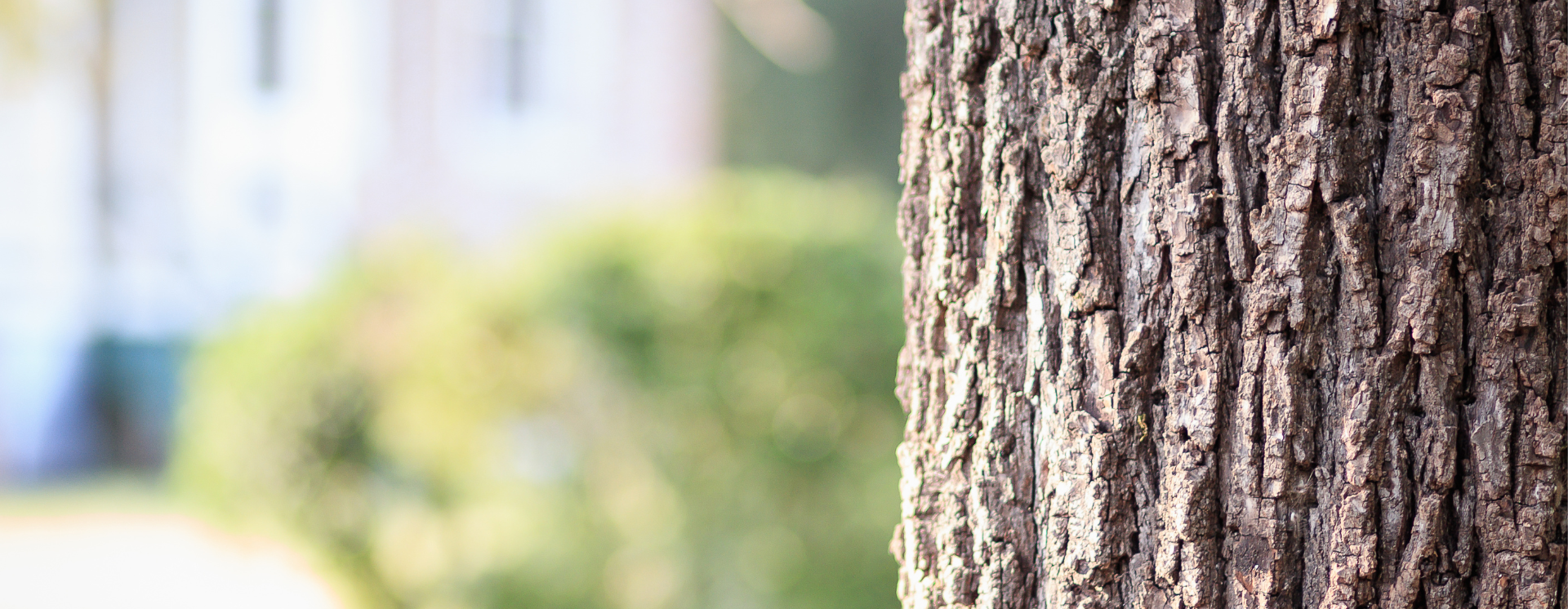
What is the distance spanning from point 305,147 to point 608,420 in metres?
7.51

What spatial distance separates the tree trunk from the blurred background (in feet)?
10.1

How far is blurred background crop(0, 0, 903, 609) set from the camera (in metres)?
4.38

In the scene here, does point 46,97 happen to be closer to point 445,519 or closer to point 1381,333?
point 445,519

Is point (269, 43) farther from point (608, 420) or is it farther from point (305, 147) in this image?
point (608, 420)

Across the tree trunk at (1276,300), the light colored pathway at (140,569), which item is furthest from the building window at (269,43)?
the tree trunk at (1276,300)

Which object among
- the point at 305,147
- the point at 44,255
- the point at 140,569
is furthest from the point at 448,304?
the point at 44,255

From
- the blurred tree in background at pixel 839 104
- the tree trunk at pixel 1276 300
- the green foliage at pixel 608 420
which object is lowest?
the green foliage at pixel 608 420

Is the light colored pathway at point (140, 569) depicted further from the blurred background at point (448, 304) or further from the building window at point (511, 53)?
the building window at point (511, 53)

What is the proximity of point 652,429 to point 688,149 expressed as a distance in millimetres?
6900

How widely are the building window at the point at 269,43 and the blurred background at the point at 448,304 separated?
1.1 inches

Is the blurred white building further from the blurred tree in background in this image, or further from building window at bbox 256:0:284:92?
the blurred tree in background

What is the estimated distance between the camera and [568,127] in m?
10.7

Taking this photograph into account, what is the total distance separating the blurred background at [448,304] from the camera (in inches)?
173

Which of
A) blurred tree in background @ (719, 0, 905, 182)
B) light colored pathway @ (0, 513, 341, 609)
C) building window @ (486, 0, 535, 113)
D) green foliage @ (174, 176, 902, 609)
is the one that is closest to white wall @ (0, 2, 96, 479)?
light colored pathway @ (0, 513, 341, 609)
